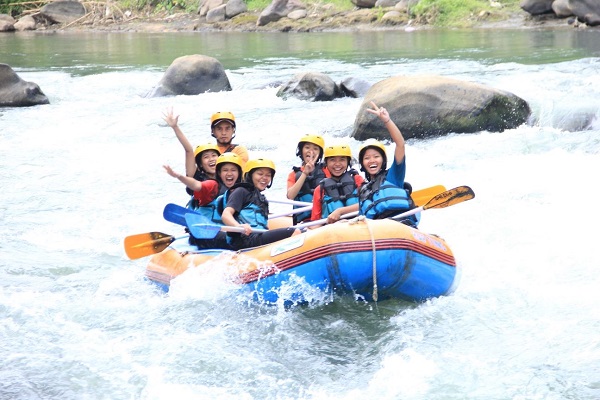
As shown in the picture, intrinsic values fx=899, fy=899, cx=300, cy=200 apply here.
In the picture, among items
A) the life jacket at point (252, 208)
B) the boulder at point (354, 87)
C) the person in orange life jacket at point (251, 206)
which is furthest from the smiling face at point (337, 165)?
the boulder at point (354, 87)

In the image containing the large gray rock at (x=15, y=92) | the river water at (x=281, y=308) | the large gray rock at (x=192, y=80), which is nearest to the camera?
the river water at (x=281, y=308)

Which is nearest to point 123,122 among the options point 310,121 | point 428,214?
point 310,121

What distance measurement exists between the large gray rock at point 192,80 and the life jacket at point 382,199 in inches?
394

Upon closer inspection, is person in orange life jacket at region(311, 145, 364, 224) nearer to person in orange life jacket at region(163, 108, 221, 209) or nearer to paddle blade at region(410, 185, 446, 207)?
paddle blade at region(410, 185, 446, 207)

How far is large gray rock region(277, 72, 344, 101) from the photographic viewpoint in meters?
13.8

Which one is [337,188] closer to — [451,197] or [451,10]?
[451,197]

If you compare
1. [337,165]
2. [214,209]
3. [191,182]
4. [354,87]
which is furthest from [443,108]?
[191,182]

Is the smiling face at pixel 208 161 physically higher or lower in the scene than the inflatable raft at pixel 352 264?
higher

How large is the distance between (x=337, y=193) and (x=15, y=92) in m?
10.2

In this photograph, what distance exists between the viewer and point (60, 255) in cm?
748

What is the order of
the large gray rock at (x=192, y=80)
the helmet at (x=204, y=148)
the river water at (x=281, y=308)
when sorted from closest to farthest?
the river water at (x=281, y=308) → the helmet at (x=204, y=148) → the large gray rock at (x=192, y=80)

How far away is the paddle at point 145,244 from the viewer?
6457 mm

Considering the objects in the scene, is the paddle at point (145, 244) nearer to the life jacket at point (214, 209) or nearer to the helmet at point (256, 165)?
the life jacket at point (214, 209)

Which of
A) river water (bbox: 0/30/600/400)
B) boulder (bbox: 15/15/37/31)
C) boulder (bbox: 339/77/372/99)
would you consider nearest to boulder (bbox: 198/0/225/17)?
A: boulder (bbox: 15/15/37/31)
